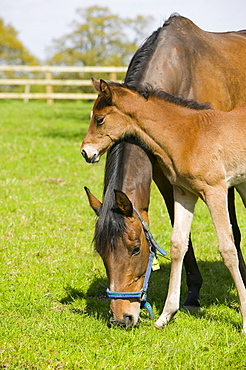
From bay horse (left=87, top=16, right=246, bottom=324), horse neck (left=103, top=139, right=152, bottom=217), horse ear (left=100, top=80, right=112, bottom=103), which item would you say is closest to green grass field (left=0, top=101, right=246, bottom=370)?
bay horse (left=87, top=16, right=246, bottom=324)

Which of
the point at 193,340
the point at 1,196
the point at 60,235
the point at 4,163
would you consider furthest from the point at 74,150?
the point at 193,340

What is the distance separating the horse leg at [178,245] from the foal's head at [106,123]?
711mm

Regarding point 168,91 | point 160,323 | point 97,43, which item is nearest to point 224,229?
point 160,323

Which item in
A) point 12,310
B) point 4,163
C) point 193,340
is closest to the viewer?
point 193,340

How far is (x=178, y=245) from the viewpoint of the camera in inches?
165

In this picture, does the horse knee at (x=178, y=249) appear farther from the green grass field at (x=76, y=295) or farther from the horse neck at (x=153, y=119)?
the horse neck at (x=153, y=119)

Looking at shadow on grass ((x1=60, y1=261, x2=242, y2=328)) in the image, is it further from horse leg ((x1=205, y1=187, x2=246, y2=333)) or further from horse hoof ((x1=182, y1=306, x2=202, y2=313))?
horse leg ((x1=205, y1=187, x2=246, y2=333))

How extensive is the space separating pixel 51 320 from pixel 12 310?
45 cm

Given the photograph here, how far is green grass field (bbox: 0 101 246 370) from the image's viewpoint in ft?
11.5

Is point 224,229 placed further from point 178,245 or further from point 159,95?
point 159,95

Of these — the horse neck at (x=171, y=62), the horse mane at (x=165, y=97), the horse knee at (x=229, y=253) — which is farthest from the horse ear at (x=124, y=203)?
the horse neck at (x=171, y=62)

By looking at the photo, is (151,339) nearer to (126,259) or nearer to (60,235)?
(126,259)

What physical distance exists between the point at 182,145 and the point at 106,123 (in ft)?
2.12

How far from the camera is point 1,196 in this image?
808 centimetres
